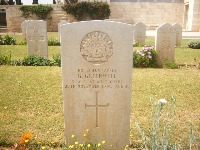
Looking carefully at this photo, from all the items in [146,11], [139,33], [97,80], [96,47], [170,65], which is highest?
[146,11]

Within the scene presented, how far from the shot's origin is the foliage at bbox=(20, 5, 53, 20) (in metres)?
27.1

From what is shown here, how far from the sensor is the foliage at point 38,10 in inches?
1068

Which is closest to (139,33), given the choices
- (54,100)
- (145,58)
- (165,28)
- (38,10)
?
(165,28)

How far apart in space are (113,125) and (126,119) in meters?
0.21

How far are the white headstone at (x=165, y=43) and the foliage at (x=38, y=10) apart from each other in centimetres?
2056

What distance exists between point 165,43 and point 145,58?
Answer: 98 cm

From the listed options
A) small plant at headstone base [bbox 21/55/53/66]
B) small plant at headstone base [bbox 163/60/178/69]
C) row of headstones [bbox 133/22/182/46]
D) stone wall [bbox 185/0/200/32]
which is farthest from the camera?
stone wall [bbox 185/0/200/32]

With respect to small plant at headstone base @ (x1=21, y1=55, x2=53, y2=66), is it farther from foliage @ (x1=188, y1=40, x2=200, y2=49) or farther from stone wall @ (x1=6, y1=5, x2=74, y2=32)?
stone wall @ (x1=6, y1=5, x2=74, y2=32)

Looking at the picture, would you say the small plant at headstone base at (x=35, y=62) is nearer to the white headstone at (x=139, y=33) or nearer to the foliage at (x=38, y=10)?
the white headstone at (x=139, y=33)

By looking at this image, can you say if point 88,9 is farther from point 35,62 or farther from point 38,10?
point 35,62

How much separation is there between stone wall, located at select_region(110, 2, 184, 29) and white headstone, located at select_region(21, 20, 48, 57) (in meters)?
18.9

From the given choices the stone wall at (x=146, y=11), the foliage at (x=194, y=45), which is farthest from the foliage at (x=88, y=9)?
the foliage at (x=194, y=45)

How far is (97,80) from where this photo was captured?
3.33 meters

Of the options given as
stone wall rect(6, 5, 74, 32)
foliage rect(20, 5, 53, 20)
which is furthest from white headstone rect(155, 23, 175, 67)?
foliage rect(20, 5, 53, 20)
